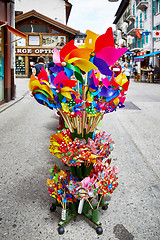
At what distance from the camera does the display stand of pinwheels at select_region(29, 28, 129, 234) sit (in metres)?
2.02

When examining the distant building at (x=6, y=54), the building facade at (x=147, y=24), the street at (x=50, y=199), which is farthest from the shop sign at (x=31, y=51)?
the street at (x=50, y=199)

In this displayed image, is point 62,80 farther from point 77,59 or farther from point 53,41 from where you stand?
point 53,41

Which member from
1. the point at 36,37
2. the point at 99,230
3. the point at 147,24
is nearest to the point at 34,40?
the point at 36,37

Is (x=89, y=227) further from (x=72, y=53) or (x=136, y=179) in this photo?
(x=72, y=53)

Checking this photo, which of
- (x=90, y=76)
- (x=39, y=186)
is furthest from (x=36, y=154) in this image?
(x=90, y=76)

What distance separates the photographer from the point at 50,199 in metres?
2.78

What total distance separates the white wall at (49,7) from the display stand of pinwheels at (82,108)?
119 feet

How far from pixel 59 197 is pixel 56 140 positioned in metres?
0.51

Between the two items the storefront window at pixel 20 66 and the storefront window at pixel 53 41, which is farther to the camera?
the storefront window at pixel 20 66

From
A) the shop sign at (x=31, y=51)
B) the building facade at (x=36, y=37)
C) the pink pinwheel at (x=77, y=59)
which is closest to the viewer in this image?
the pink pinwheel at (x=77, y=59)

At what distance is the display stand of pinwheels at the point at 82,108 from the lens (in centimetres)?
202

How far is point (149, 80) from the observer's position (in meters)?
27.0

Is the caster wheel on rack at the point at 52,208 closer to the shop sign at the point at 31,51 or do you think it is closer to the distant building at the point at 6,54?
the distant building at the point at 6,54

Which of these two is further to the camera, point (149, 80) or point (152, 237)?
Answer: point (149, 80)
